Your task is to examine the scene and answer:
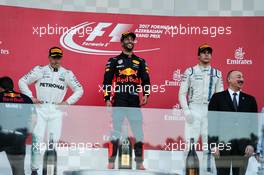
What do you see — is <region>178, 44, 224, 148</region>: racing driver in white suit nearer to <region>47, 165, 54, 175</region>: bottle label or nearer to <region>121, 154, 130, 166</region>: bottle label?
<region>121, 154, 130, 166</region>: bottle label

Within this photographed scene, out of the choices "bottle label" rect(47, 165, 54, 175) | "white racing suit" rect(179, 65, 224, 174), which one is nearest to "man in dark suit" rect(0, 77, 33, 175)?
"bottle label" rect(47, 165, 54, 175)

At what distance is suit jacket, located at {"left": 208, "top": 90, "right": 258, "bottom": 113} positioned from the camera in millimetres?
5715

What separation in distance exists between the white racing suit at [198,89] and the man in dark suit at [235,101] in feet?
0.20

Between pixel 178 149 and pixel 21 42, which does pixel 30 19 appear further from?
pixel 178 149

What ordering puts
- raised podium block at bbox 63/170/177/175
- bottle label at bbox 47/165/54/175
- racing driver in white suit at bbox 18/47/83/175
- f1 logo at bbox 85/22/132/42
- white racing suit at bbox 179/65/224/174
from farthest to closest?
f1 logo at bbox 85/22/132/42 → white racing suit at bbox 179/65/224/174 → racing driver in white suit at bbox 18/47/83/175 → bottle label at bbox 47/165/54/175 → raised podium block at bbox 63/170/177/175

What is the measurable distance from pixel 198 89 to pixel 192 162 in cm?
67

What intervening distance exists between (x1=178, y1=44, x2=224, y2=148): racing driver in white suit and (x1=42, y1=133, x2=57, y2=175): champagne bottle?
1.06 meters

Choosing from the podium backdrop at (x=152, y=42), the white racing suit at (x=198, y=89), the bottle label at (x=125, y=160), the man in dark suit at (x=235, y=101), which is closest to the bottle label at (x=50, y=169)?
the bottle label at (x=125, y=160)

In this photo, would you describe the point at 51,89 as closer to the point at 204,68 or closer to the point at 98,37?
the point at 98,37

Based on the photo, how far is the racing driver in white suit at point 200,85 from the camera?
19.0ft

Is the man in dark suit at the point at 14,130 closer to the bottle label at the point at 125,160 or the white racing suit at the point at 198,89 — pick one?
the bottle label at the point at 125,160

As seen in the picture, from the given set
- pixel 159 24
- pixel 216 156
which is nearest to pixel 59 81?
pixel 159 24

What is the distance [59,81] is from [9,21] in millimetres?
615

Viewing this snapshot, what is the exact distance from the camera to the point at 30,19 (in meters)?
5.81
